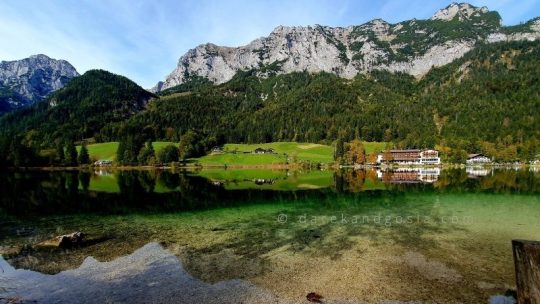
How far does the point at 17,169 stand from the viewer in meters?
171

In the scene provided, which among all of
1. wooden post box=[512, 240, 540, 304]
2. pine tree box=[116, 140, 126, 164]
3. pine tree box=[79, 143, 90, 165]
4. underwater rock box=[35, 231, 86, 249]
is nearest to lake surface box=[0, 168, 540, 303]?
underwater rock box=[35, 231, 86, 249]

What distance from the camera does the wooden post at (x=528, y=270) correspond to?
865 centimetres

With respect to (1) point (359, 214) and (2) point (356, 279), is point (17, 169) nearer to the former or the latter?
(1) point (359, 214)

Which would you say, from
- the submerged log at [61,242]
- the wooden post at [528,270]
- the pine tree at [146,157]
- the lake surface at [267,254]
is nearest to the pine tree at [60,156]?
the pine tree at [146,157]

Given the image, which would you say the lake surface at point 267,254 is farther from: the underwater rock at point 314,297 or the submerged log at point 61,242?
the submerged log at point 61,242

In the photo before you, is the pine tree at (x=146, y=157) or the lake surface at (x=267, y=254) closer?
the lake surface at (x=267, y=254)

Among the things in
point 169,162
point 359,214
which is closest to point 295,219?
point 359,214

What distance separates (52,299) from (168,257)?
26.8ft

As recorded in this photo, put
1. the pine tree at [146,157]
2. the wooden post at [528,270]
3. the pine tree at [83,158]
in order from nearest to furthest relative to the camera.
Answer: the wooden post at [528,270]
the pine tree at [83,158]
the pine tree at [146,157]

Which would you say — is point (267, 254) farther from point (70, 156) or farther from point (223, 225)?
point (70, 156)

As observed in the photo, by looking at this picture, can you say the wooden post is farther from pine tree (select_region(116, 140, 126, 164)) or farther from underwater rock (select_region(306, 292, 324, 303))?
pine tree (select_region(116, 140, 126, 164))

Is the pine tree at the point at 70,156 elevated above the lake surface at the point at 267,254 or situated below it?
above

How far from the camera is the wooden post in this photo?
340 inches

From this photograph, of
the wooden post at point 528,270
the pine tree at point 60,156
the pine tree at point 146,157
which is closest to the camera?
the wooden post at point 528,270
